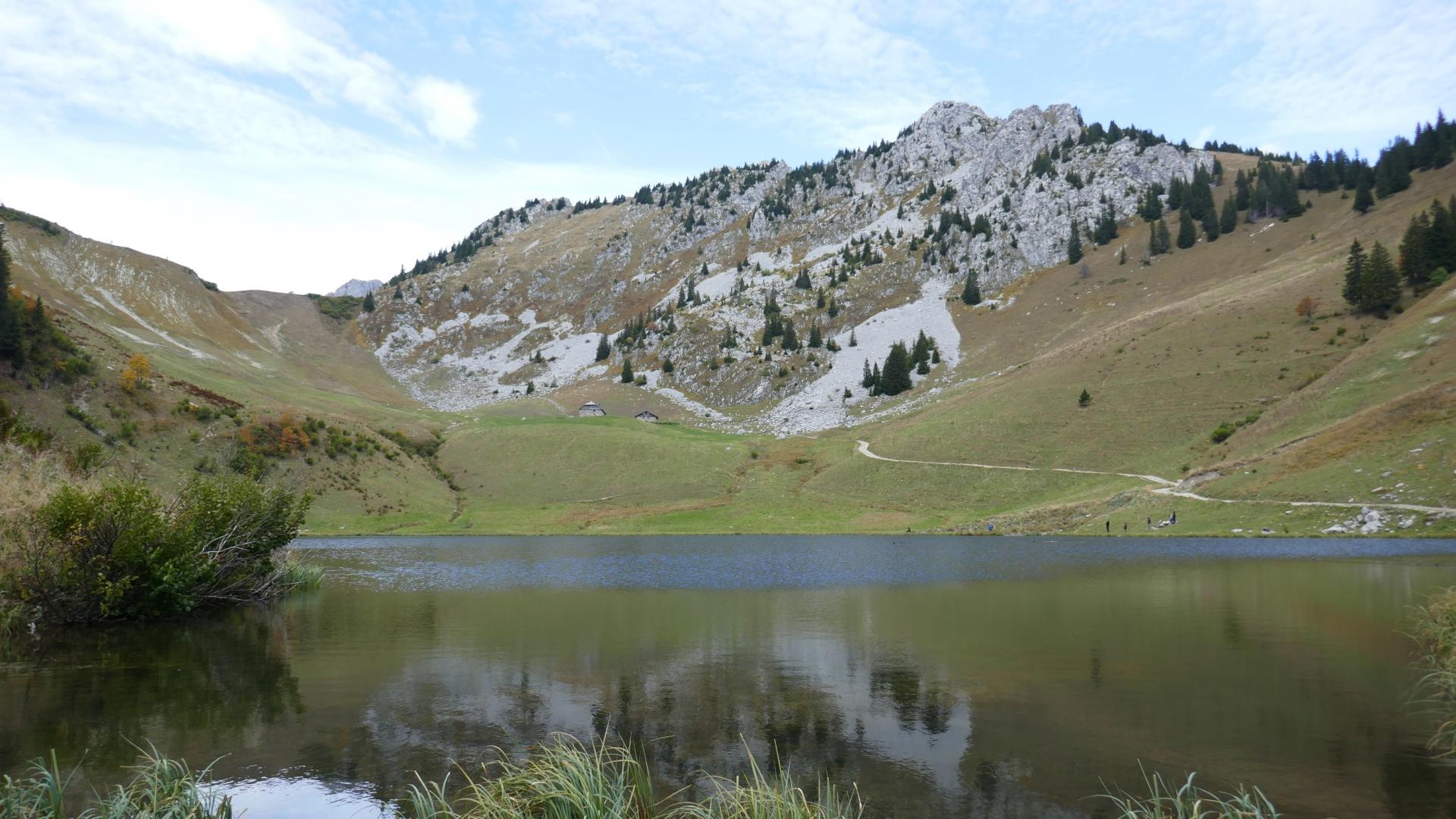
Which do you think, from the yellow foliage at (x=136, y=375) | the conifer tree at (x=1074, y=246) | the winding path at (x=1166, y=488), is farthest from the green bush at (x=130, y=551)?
the conifer tree at (x=1074, y=246)

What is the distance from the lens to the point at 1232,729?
1708 centimetres

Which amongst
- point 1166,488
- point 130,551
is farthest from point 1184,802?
point 1166,488

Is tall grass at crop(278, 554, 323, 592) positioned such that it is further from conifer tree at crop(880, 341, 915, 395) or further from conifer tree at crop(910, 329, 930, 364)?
conifer tree at crop(910, 329, 930, 364)

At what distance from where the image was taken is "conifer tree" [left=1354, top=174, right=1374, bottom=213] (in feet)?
486

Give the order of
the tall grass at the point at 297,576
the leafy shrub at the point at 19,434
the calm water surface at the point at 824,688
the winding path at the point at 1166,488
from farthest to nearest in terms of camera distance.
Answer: the winding path at the point at 1166,488 < the leafy shrub at the point at 19,434 < the tall grass at the point at 297,576 < the calm water surface at the point at 824,688

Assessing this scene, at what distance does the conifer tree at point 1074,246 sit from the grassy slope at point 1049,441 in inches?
1609

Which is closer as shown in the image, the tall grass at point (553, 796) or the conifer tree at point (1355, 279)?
the tall grass at point (553, 796)

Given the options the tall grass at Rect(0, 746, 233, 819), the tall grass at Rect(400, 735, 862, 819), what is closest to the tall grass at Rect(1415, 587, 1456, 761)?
the tall grass at Rect(400, 735, 862, 819)

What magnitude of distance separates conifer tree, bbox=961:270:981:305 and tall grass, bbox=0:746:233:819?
627 feet

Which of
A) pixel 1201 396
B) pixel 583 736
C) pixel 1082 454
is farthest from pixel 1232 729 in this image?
pixel 1201 396

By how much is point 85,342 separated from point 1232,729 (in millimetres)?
117708

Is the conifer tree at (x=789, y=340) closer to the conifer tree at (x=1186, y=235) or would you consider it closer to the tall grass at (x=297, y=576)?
the conifer tree at (x=1186, y=235)

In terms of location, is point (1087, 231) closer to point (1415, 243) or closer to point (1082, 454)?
point (1415, 243)

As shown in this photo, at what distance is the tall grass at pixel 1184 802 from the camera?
11.2 metres
